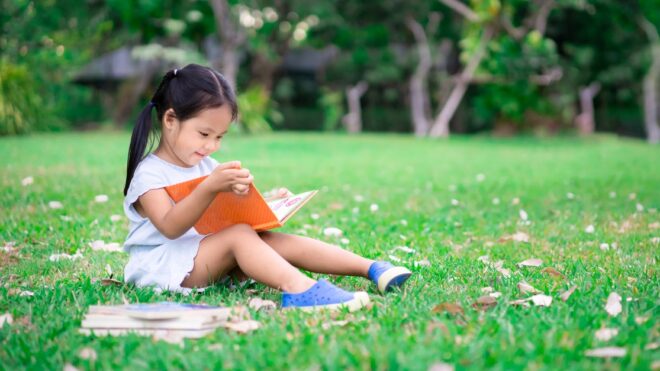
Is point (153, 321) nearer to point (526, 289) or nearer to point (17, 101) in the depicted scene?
point (526, 289)

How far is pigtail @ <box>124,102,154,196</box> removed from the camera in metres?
2.98

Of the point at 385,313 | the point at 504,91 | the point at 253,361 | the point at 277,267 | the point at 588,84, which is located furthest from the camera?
the point at 588,84

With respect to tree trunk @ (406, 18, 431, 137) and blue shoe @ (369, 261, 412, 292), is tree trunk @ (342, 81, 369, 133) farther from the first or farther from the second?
blue shoe @ (369, 261, 412, 292)

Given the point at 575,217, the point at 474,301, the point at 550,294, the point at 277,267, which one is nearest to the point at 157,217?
the point at 277,267

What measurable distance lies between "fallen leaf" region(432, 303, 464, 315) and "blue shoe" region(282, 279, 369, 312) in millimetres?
267

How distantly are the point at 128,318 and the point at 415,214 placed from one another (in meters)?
3.36

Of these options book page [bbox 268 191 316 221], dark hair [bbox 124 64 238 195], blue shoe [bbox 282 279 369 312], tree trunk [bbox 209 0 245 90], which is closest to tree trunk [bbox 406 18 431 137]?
tree trunk [bbox 209 0 245 90]

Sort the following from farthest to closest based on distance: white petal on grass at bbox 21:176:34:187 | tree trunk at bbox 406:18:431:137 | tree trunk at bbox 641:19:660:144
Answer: tree trunk at bbox 406:18:431:137
tree trunk at bbox 641:19:660:144
white petal on grass at bbox 21:176:34:187

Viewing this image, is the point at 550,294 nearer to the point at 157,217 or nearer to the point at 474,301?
the point at 474,301

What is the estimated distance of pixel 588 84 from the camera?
829 inches

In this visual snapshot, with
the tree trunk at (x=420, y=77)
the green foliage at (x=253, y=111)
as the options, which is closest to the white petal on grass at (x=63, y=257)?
the green foliage at (x=253, y=111)

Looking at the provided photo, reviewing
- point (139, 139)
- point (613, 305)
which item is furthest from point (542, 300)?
point (139, 139)

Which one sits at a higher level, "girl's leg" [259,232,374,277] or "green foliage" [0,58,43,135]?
"girl's leg" [259,232,374,277]

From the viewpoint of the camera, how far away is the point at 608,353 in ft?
6.64
